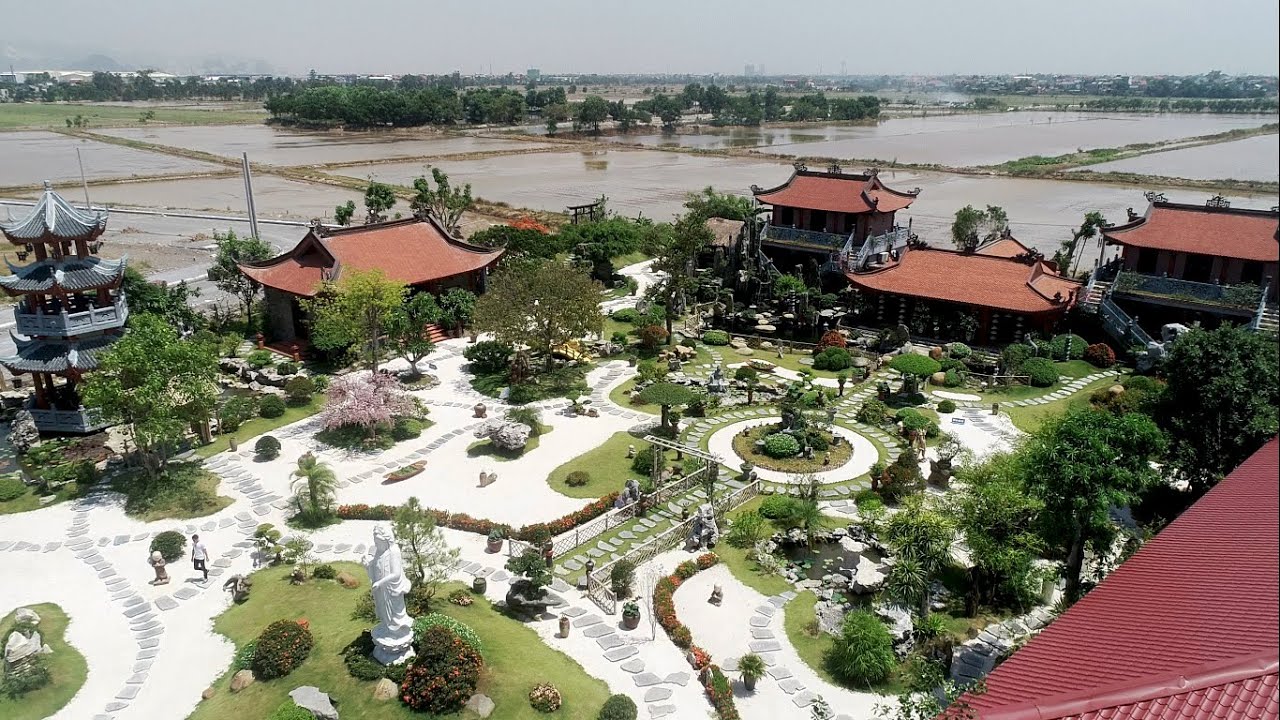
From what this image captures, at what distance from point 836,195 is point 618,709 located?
3694 cm

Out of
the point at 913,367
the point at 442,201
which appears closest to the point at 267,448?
the point at 913,367

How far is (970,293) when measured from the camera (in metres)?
39.2

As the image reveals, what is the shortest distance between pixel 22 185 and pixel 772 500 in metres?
96.4

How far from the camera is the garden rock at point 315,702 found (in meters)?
16.2

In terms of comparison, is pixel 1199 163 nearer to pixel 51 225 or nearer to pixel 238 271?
pixel 238 271

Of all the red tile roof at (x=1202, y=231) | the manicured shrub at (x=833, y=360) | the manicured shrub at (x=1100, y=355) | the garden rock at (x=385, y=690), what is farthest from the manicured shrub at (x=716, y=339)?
the garden rock at (x=385, y=690)

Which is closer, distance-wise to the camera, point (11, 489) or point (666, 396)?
point (11, 489)

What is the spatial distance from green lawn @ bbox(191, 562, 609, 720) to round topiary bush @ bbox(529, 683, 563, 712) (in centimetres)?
12

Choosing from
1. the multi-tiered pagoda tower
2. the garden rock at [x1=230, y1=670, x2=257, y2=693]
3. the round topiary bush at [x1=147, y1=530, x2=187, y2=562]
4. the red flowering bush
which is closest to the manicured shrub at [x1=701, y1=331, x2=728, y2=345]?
the multi-tiered pagoda tower

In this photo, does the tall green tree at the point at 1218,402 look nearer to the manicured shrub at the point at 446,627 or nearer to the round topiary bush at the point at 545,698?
the round topiary bush at the point at 545,698

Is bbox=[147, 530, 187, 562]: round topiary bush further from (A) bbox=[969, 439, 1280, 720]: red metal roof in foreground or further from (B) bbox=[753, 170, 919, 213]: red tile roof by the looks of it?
(B) bbox=[753, 170, 919, 213]: red tile roof

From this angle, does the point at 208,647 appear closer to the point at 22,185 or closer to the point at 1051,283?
the point at 1051,283

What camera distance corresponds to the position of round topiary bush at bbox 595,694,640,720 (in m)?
16.5

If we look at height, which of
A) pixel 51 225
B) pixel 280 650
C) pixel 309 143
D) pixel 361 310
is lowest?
pixel 280 650
